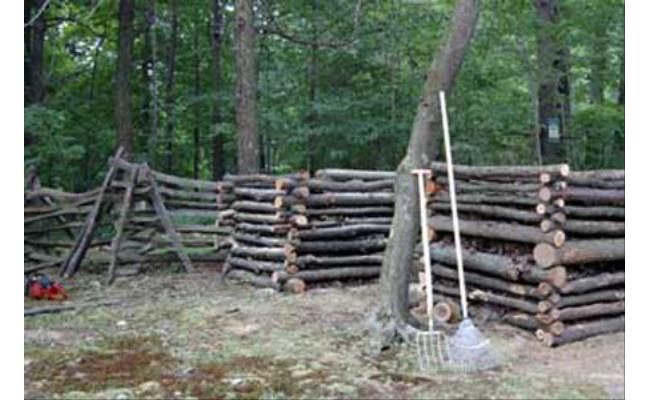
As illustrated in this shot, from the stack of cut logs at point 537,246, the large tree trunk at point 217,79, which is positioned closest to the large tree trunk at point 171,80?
the large tree trunk at point 217,79

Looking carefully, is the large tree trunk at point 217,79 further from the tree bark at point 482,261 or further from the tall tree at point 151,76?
the tree bark at point 482,261

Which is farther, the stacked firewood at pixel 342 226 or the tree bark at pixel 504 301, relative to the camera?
the stacked firewood at pixel 342 226

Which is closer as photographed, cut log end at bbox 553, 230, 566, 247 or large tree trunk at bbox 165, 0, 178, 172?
cut log end at bbox 553, 230, 566, 247

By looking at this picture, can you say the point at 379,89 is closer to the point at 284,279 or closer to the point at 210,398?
the point at 284,279

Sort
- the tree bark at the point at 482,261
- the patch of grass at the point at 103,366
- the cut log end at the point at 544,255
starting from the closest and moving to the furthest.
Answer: the patch of grass at the point at 103,366 → the cut log end at the point at 544,255 → the tree bark at the point at 482,261

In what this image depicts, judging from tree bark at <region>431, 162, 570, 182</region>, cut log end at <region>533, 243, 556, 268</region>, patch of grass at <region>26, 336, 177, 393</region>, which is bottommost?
patch of grass at <region>26, 336, 177, 393</region>

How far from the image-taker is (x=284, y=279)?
8312 mm

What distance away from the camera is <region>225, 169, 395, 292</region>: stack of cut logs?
841 cm

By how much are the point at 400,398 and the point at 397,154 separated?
1012 cm

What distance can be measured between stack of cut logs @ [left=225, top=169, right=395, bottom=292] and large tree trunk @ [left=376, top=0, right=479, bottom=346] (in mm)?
2568

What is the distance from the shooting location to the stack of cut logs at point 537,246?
576cm

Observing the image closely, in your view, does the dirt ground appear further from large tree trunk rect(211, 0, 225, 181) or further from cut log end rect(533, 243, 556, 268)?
large tree trunk rect(211, 0, 225, 181)

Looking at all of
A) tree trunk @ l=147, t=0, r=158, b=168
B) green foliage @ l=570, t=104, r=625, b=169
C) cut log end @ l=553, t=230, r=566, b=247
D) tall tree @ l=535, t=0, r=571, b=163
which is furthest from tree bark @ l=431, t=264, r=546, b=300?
tree trunk @ l=147, t=0, r=158, b=168

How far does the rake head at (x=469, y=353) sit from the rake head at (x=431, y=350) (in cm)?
8
